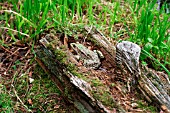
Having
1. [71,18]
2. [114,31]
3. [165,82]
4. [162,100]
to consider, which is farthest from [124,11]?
[162,100]

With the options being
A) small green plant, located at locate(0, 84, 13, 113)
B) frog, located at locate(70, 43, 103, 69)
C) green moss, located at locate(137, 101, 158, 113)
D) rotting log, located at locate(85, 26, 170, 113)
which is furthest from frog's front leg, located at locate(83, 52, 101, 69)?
small green plant, located at locate(0, 84, 13, 113)

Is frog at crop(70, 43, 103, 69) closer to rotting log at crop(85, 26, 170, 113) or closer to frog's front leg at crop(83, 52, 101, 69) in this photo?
frog's front leg at crop(83, 52, 101, 69)

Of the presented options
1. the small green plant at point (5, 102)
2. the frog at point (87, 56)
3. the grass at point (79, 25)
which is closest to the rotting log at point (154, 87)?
the grass at point (79, 25)

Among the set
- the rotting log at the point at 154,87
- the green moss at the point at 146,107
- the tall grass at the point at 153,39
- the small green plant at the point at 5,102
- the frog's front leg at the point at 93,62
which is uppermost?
the tall grass at the point at 153,39

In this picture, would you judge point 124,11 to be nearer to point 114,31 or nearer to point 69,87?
point 114,31

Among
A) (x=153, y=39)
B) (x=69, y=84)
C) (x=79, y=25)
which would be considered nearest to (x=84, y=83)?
(x=69, y=84)

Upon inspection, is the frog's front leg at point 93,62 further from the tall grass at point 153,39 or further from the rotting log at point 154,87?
the tall grass at point 153,39

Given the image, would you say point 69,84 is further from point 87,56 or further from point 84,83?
point 87,56
